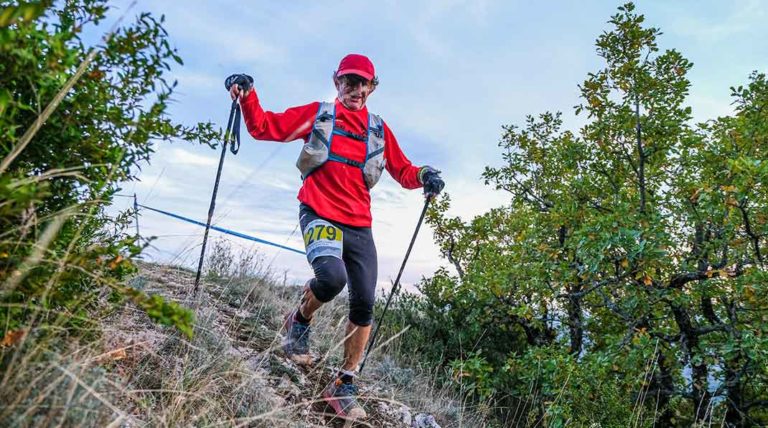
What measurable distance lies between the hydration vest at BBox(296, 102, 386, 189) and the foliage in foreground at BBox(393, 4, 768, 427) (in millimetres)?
2145

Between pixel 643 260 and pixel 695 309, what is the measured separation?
1.55 metres

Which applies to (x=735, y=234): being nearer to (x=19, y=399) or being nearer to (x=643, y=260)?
(x=643, y=260)

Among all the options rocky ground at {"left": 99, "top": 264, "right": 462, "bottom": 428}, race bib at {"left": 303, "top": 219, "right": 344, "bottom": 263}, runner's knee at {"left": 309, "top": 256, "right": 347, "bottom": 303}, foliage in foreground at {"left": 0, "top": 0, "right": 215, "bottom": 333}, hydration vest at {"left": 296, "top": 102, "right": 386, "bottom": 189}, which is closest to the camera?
foliage in foreground at {"left": 0, "top": 0, "right": 215, "bottom": 333}

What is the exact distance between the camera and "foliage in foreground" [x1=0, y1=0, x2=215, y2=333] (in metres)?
1.62

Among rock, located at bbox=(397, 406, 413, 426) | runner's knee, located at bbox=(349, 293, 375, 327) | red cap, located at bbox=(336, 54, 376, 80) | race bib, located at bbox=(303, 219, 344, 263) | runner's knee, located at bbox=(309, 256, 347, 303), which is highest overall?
red cap, located at bbox=(336, 54, 376, 80)

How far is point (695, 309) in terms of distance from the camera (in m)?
5.58

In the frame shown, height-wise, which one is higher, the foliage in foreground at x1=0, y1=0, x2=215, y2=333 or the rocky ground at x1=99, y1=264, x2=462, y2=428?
the foliage in foreground at x1=0, y1=0, x2=215, y2=333

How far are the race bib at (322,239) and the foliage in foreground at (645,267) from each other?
233 centimetres

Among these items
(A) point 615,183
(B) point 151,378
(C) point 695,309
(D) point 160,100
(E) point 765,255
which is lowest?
(B) point 151,378

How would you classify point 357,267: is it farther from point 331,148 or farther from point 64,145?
point 64,145

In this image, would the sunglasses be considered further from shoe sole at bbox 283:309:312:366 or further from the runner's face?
shoe sole at bbox 283:309:312:366

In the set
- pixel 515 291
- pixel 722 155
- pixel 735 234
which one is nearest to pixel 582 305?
pixel 515 291

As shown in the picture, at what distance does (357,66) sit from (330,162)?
0.82 m

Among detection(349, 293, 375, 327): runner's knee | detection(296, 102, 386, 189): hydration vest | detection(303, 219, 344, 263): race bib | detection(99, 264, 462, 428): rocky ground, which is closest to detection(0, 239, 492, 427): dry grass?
detection(99, 264, 462, 428): rocky ground
